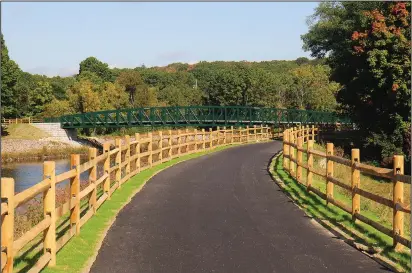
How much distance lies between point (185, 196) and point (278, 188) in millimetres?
3084

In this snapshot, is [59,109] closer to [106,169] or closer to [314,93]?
[314,93]

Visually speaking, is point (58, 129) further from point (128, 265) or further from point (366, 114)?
point (128, 265)

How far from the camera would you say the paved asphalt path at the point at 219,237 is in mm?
7633

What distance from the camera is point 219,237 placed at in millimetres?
9328

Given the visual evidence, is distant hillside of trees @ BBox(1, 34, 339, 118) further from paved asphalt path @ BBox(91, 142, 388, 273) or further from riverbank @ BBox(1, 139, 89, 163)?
paved asphalt path @ BBox(91, 142, 388, 273)

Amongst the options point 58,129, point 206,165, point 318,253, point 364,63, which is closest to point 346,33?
point 364,63

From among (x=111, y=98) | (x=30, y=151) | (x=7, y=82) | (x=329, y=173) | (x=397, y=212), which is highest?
(x=7, y=82)

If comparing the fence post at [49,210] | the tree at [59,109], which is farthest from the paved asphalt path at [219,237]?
the tree at [59,109]

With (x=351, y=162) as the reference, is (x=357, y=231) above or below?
below

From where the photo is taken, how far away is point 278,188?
15695 millimetres

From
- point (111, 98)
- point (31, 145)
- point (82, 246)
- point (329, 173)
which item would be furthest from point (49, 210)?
point (111, 98)

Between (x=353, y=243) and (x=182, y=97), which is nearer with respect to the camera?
(x=353, y=243)

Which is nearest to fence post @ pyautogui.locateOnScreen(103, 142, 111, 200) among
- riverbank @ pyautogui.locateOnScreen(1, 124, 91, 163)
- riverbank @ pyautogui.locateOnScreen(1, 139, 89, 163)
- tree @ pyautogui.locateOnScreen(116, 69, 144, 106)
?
riverbank @ pyautogui.locateOnScreen(1, 139, 89, 163)

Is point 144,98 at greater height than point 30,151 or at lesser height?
greater
